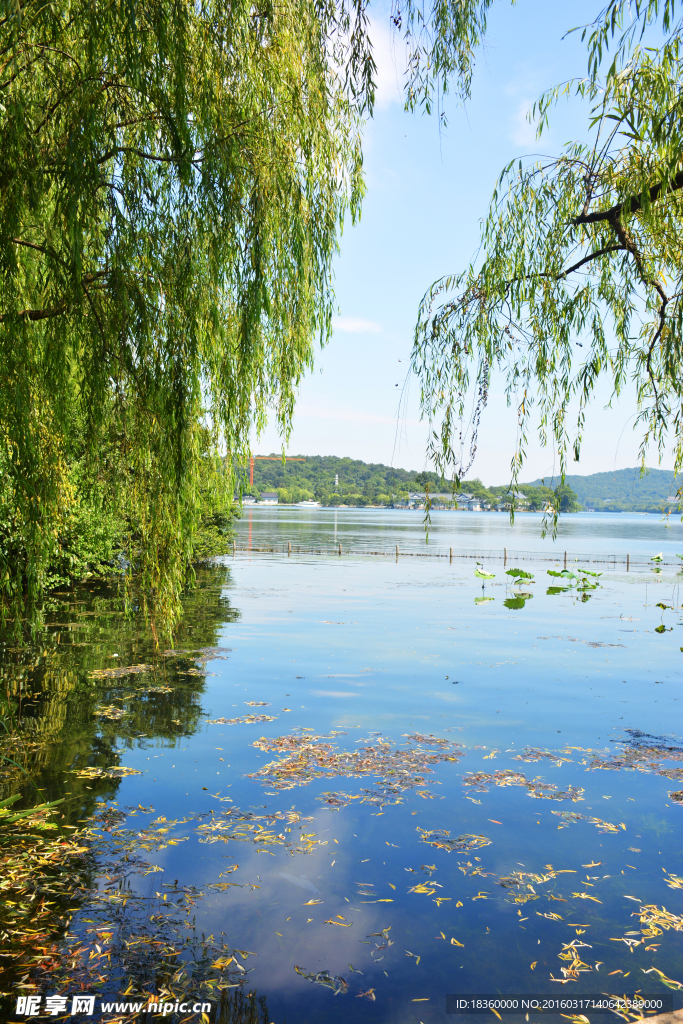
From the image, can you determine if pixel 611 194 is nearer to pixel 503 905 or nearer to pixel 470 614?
pixel 503 905

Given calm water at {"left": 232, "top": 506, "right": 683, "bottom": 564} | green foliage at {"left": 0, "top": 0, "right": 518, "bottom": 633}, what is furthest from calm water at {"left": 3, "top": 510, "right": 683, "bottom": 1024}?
calm water at {"left": 232, "top": 506, "right": 683, "bottom": 564}

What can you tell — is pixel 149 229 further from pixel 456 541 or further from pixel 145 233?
pixel 456 541

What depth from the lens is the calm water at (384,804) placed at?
4.56 m

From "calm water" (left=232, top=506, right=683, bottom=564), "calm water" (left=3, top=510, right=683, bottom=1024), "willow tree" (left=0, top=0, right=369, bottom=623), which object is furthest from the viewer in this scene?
"calm water" (left=232, top=506, right=683, bottom=564)

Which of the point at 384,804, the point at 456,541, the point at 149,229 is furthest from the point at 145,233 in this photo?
the point at 456,541

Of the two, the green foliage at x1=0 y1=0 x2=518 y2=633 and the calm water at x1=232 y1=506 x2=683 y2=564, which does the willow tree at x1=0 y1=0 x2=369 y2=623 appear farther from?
the calm water at x1=232 y1=506 x2=683 y2=564

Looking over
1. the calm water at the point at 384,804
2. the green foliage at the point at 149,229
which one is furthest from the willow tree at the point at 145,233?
the calm water at the point at 384,804

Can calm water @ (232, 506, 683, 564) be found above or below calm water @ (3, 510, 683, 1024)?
below

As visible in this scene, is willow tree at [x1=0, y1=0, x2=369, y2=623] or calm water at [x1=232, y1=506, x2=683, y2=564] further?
calm water at [x1=232, y1=506, x2=683, y2=564]

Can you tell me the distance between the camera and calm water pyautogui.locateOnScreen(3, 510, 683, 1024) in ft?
15.0

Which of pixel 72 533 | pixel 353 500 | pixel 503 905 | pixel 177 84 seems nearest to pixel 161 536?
pixel 177 84

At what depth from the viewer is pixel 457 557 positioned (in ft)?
166

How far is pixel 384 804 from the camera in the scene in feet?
23.6

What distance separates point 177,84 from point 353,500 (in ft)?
606
